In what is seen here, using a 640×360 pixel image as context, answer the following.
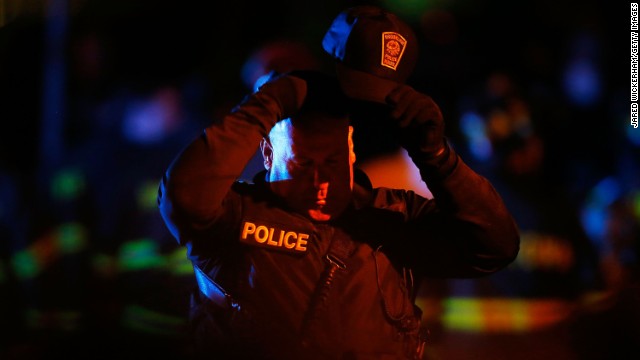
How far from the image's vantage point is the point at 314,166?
200cm

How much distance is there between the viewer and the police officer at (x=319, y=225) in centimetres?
183

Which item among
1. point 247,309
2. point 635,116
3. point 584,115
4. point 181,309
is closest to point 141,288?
point 181,309

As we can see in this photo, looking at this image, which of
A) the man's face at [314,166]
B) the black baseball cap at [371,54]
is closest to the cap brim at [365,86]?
the black baseball cap at [371,54]

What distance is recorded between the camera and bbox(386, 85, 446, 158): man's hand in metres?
1.83

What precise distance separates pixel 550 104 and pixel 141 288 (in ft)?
8.10

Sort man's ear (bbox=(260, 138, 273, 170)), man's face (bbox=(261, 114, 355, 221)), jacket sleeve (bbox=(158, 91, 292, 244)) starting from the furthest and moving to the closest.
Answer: man's ear (bbox=(260, 138, 273, 170)), man's face (bbox=(261, 114, 355, 221)), jacket sleeve (bbox=(158, 91, 292, 244))

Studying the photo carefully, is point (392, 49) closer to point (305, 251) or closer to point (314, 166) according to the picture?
point (314, 166)

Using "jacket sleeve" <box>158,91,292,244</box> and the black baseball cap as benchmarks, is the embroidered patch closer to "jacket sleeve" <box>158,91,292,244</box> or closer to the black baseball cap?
"jacket sleeve" <box>158,91,292,244</box>

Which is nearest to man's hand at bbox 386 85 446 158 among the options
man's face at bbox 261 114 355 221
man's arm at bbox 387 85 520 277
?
man's arm at bbox 387 85 520 277

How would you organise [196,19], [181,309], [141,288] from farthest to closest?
1. [196,19]
2. [141,288]
3. [181,309]

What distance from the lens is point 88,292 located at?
3.92 metres

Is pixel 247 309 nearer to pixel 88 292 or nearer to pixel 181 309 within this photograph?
pixel 181 309

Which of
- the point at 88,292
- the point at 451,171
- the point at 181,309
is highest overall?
the point at 451,171

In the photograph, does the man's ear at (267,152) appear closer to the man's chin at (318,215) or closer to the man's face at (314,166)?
the man's face at (314,166)
